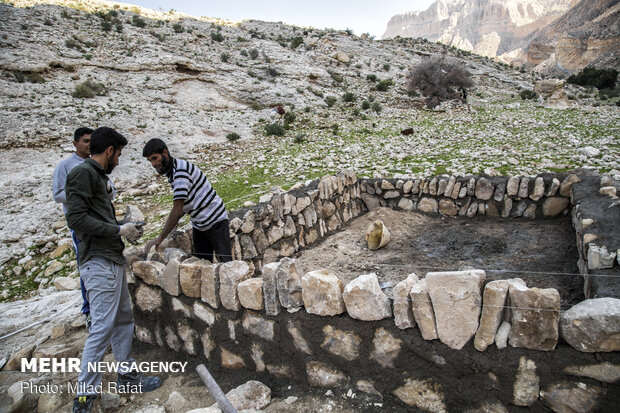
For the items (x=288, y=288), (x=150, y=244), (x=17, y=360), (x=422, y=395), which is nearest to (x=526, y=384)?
(x=422, y=395)

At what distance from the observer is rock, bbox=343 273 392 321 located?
2.02 metres

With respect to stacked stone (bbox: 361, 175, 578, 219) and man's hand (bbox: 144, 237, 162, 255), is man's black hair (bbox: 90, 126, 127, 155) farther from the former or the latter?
stacked stone (bbox: 361, 175, 578, 219)

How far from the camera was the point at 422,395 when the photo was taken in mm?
1967

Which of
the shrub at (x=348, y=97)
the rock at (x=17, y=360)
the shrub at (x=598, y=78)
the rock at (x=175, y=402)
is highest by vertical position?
the shrub at (x=598, y=78)

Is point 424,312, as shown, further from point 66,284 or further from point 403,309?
point 66,284

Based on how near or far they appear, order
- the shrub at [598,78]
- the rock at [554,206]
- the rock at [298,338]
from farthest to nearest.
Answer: the shrub at [598,78], the rock at [554,206], the rock at [298,338]

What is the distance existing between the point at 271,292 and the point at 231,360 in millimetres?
754

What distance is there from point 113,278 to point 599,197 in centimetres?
542

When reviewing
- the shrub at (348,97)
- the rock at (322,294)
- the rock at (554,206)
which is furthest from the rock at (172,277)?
the shrub at (348,97)

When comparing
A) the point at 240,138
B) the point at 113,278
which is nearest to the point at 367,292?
the point at 113,278

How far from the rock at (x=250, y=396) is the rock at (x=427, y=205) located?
4559 mm

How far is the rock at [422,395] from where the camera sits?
192 cm

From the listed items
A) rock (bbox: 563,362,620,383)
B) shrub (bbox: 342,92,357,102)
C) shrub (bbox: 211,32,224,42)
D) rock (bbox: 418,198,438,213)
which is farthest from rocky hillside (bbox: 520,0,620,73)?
rock (bbox: 563,362,620,383)

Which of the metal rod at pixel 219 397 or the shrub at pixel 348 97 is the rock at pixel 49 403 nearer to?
the metal rod at pixel 219 397
